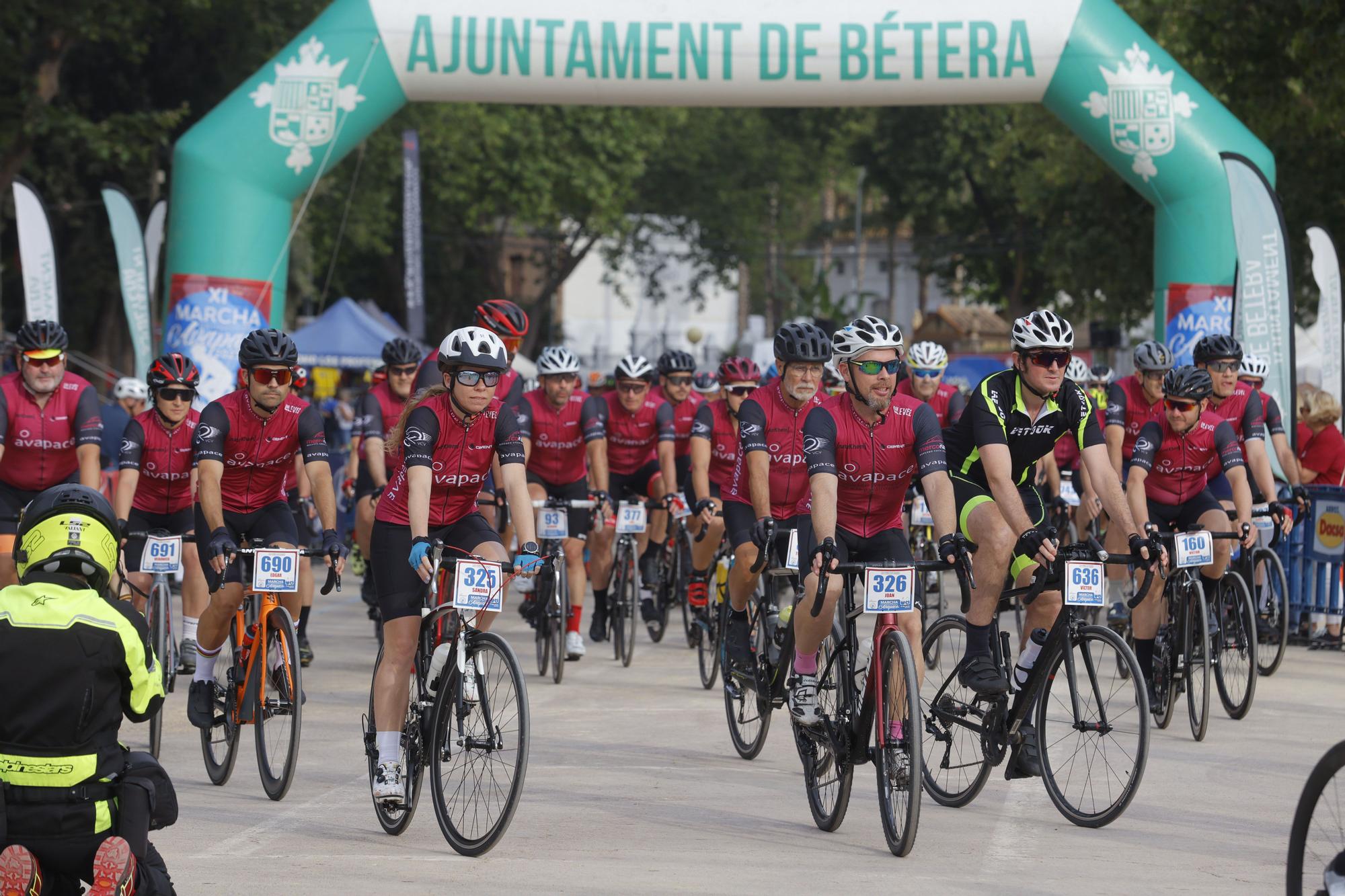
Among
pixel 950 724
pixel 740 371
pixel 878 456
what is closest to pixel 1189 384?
pixel 878 456

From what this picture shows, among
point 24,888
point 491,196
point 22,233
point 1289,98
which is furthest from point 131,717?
point 491,196

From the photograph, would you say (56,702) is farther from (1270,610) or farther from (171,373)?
(1270,610)

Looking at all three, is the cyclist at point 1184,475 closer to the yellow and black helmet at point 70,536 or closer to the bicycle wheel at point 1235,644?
the bicycle wheel at point 1235,644

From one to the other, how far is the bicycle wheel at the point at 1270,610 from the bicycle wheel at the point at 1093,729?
15.3ft

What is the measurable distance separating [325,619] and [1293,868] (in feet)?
41.1

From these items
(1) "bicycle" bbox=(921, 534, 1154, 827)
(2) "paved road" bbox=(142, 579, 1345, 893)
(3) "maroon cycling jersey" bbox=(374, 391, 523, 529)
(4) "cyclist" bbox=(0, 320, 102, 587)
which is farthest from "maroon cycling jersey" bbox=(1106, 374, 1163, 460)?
(4) "cyclist" bbox=(0, 320, 102, 587)

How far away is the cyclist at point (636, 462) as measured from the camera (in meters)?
13.7

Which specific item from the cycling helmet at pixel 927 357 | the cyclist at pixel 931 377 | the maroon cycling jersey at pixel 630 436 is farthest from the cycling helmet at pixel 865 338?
the cycling helmet at pixel 927 357

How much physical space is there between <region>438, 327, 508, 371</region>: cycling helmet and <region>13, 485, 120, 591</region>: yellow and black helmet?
2.42 meters

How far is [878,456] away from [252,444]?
10.2 ft

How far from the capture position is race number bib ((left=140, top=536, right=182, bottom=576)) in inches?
387

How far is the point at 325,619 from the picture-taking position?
1647 centimetres

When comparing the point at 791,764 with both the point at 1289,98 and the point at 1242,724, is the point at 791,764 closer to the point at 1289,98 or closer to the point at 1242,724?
the point at 1242,724

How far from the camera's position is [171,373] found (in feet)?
35.3
